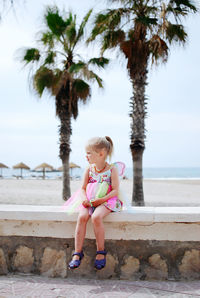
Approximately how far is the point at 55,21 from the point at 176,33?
19.2ft

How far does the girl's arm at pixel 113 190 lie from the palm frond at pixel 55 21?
42.8 ft

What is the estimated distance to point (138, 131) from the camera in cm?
1202

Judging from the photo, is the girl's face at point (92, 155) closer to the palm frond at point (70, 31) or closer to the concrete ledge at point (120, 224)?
the concrete ledge at point (120, 224)

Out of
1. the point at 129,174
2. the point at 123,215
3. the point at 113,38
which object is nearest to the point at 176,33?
the point at 113,38

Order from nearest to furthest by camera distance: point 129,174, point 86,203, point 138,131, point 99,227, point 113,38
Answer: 1. point 99,227
2. point 86,203
3. point 113,38
4. point 138,131
5. point 129,174

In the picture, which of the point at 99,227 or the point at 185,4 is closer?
the point at 99,227

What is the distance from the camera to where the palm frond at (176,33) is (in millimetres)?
11477

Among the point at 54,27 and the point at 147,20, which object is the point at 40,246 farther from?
the point at 54,27

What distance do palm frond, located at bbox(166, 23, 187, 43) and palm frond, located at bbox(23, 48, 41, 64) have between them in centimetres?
597

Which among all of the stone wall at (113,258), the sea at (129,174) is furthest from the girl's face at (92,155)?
the sea at (129,174)

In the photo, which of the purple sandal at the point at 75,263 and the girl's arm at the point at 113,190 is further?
the girl's arm at the point at 113,190

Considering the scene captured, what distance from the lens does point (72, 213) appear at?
3.01 m

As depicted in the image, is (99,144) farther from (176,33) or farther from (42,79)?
(42,79)

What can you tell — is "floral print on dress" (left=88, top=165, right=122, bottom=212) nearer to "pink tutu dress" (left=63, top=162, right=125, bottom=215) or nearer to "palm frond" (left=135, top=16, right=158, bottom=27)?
"pink tutu dress" (left=63, top=162, right=125, bottom=215)
